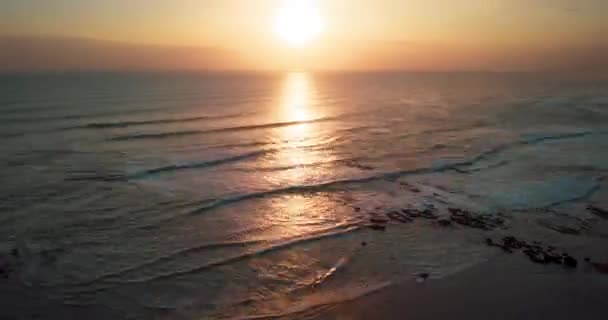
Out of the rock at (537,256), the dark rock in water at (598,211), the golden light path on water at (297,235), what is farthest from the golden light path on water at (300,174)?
the dark rock in water at (598,211)

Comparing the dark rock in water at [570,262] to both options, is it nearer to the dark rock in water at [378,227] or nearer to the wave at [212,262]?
the dark rock in water at [378,227]

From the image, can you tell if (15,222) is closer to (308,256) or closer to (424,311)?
(308,256)

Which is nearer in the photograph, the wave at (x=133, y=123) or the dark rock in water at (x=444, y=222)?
the dark rock in water at (x=444, y=222)

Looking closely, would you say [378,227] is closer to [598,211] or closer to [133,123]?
[598,211]

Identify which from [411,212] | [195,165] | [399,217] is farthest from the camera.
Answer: [195,165]

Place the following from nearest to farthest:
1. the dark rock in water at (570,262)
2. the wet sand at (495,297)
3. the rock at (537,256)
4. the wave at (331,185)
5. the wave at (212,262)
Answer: the wet sand at (495,297)
the wave at (212,262)
the dark rock in water at (570,262)
the rock at (537,256)
the wave at (331,185)

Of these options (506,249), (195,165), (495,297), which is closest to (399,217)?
(506,249)

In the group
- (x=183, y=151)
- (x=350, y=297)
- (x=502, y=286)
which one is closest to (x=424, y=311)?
(x=350, y=297)
